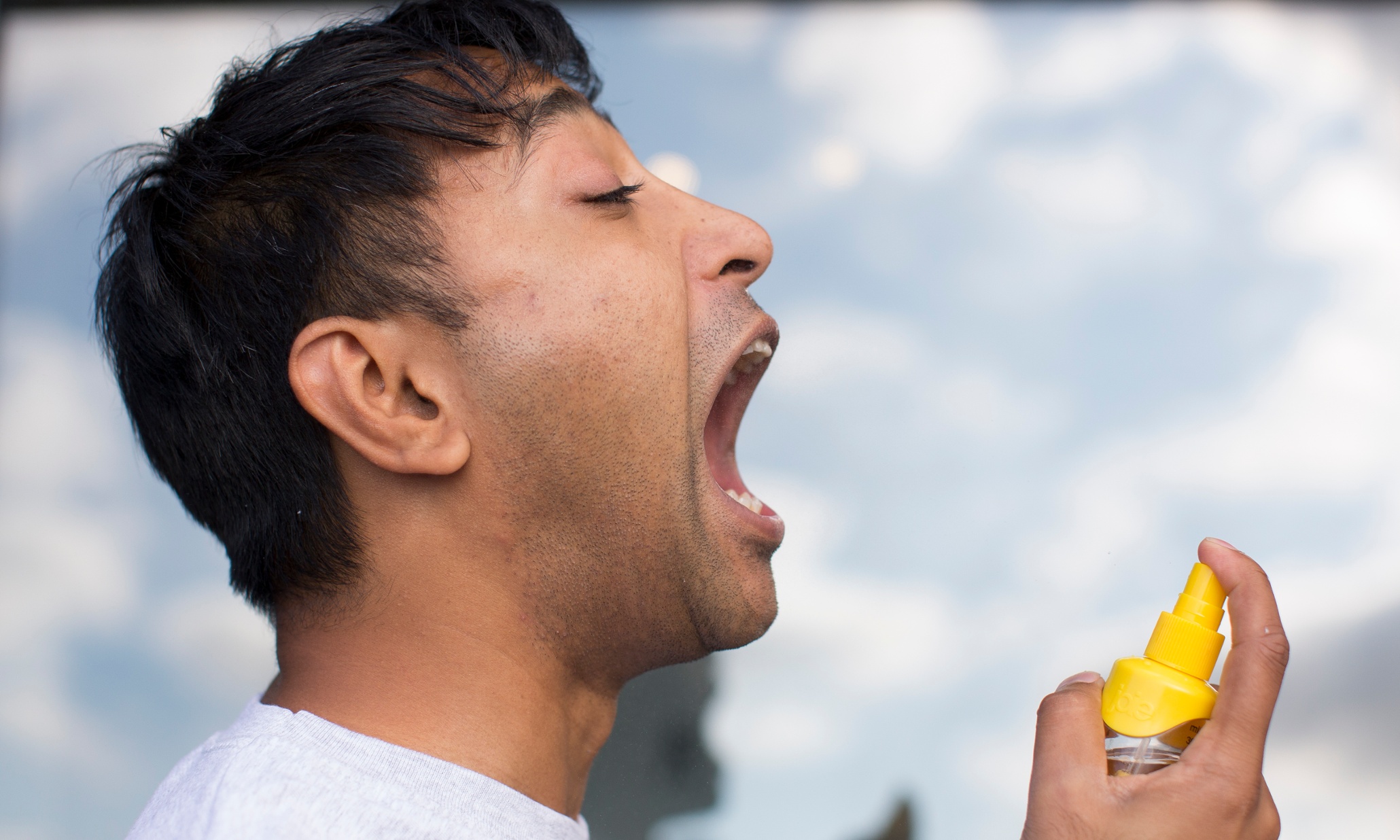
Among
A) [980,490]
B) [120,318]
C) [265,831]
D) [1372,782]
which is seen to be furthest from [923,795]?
[120,318]

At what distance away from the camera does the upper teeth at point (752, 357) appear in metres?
1.09

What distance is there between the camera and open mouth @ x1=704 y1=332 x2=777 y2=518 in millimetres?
1182

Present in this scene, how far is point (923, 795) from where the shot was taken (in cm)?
126

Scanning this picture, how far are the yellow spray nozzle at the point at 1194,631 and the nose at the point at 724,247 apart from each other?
21.6 inches

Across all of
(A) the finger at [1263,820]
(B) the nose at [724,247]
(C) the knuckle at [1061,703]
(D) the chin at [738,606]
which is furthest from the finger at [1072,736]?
(B) the nose at [724,247]

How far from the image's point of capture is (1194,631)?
78 centimetres

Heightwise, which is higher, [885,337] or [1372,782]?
[885,337]

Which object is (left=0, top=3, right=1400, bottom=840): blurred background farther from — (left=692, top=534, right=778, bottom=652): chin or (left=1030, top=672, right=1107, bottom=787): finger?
(left=1030, top=672, right=1107, bottom=787): finger

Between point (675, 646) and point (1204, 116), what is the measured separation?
42.2 inches

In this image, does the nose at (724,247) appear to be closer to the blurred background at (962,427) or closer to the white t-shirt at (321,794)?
the blurred background at (962,427)

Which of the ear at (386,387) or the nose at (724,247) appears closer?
the ear at (386,387)

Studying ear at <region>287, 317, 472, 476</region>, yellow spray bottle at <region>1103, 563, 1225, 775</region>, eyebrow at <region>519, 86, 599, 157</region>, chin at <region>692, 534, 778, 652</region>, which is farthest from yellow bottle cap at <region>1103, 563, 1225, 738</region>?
eyebrow at <region>519, 86, 599, 157</region>

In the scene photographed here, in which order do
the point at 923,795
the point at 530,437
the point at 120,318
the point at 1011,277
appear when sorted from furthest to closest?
the point at 1011,277, the point at 923,795, the point at 120,318, the point at 530,437

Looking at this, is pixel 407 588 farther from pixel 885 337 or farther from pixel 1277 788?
pixel 1277 788
